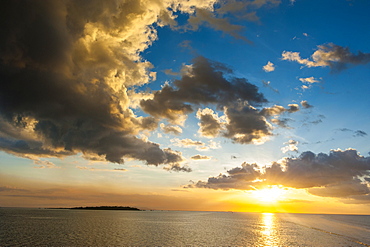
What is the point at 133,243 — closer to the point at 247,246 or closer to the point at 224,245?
the point at 224,245

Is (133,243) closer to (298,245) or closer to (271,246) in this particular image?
(271,246)

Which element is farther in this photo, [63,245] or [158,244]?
[158,244]

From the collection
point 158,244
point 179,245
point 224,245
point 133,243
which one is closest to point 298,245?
point 224,245

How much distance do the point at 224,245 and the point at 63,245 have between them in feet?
143

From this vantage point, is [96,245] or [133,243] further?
[133,243]

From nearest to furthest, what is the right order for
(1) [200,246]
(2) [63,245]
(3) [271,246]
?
1. (2) [63,245]
2. (1) [200,246]
3. (3) [271,246]

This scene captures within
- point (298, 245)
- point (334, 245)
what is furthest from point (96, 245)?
point (334, 245)

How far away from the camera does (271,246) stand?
7581 cm

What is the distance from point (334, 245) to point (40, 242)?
85495 mm

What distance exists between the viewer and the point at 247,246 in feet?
241

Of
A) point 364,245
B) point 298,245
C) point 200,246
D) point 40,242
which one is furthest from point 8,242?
point 364,245

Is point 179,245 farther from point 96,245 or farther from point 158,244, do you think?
point 96,245

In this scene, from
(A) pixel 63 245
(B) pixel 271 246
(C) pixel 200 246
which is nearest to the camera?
(A) pixel 63 245

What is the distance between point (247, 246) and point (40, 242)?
188 feet
